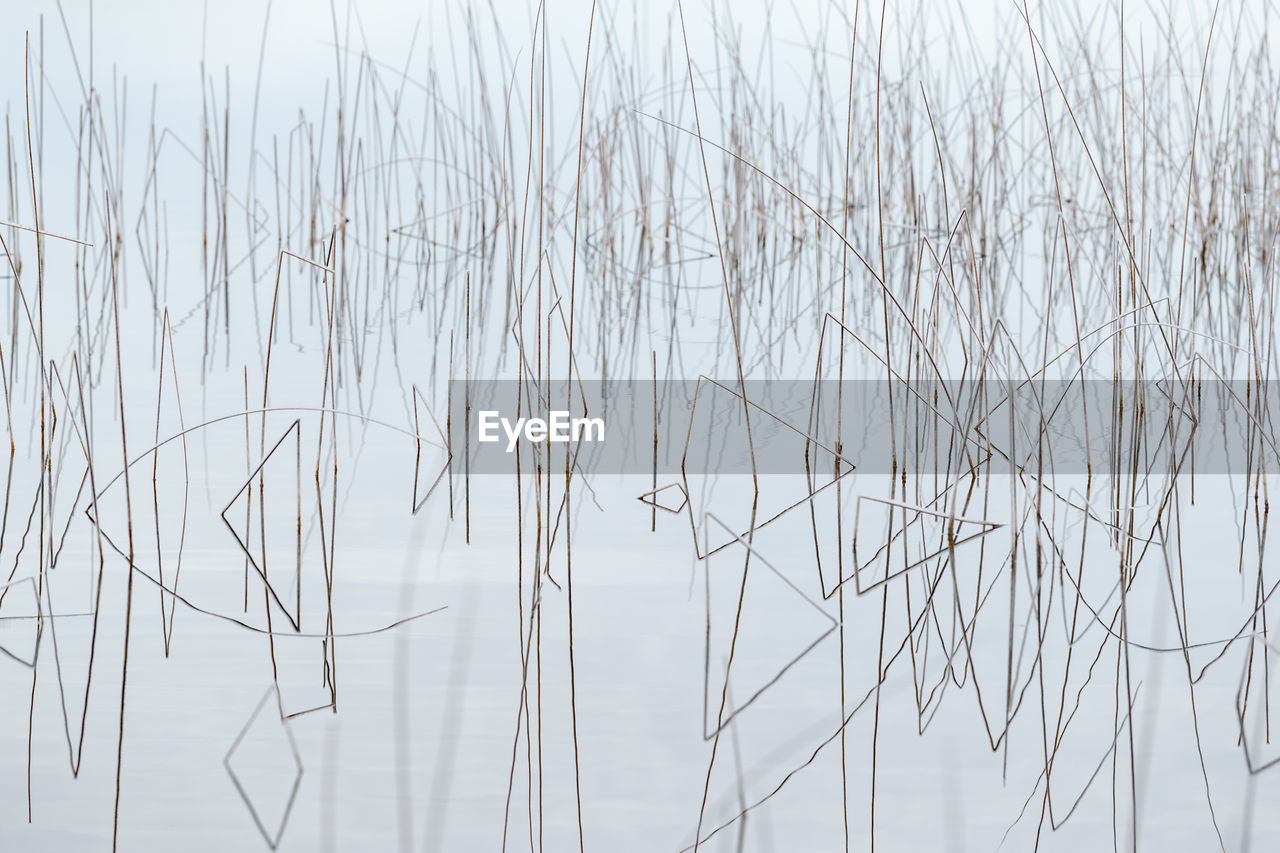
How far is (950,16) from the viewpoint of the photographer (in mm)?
2658

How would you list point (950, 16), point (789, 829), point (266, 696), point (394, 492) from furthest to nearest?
point (950, 16)
point (394, 492)
point (266, 696)
point (789, 829)

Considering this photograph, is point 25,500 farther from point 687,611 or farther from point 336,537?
point 687,611

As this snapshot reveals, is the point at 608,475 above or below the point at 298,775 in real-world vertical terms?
above

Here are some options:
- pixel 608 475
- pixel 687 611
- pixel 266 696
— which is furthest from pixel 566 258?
pixel 266 696

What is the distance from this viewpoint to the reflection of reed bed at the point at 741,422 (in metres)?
1.03

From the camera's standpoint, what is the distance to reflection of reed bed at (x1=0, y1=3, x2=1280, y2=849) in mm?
1031

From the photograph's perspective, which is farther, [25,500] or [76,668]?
[25,500]

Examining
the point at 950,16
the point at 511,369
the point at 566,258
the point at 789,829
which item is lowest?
the point at 789,829

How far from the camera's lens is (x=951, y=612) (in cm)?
121

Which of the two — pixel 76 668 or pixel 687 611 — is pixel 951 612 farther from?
pixel 76 668

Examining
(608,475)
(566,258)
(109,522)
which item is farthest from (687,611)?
(566,258)

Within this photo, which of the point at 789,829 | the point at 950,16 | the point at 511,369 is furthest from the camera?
the point at 950,16

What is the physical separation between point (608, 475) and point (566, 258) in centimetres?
171

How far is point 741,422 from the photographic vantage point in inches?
76.7
